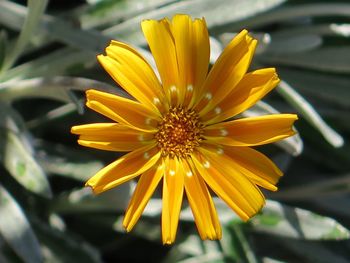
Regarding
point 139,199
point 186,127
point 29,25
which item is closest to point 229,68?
point 186,127

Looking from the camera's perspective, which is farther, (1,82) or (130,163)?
(1,82)

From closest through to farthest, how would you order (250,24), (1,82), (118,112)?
(118,112), (1,82), (250,24)

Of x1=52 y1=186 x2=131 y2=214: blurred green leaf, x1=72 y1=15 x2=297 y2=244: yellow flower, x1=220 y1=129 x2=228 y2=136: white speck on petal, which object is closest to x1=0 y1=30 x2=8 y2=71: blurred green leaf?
x1=52 y1=186 x2=131 y2=214: blurred green leaf

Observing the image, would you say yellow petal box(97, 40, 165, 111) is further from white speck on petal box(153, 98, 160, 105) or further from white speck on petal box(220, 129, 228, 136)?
white speck on petal box(220, 129, 228, 136)

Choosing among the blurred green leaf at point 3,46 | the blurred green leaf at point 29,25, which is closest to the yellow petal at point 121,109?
the blurred green leaf at point 29,25

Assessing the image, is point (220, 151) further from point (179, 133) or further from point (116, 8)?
point (116, 8)

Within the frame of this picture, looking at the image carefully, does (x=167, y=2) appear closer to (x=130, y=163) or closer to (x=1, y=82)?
(x=1, y=82)

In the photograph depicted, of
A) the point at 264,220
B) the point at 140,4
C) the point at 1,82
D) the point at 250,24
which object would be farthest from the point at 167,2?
the point at 264,220
